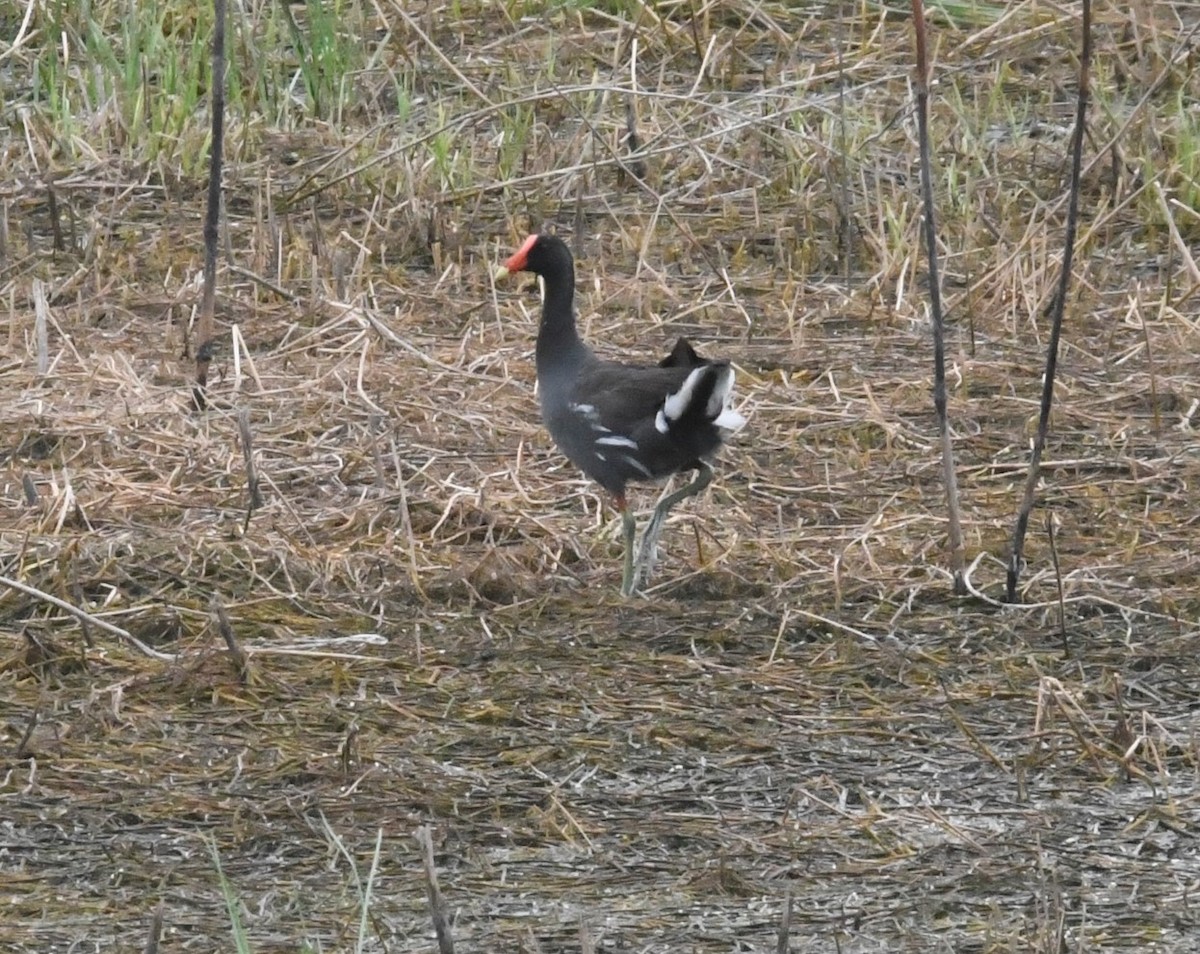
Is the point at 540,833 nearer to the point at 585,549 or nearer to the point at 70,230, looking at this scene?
the point at 585,549

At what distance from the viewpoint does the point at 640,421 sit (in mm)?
4797

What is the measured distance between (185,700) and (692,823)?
1.07 m

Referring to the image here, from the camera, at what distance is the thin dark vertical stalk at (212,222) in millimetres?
5770

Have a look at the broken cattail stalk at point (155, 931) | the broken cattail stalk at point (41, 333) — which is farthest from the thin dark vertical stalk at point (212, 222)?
the broken cattail stalk at point (155, 931)

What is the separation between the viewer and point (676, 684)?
4355 mm

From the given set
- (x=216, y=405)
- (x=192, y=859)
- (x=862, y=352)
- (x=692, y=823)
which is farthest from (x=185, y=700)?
(x=862, y=352)

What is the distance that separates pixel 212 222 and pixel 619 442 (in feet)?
5.16

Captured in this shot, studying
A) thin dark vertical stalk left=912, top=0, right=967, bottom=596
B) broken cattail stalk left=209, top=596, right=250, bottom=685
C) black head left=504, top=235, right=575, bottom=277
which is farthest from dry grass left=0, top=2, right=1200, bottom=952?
black head left=504, top=235, right=575, bottom=277

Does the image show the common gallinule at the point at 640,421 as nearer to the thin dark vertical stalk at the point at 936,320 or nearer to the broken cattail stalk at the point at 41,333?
the thin dark vertical stalk at the point at 936,320

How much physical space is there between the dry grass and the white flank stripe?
296mm

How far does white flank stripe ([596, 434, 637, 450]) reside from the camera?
4805 mm

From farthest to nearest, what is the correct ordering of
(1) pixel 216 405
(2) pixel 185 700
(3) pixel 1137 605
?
(1) pixel 216 405 < (3) pixel 1137 605 < (2) pixel 185 700

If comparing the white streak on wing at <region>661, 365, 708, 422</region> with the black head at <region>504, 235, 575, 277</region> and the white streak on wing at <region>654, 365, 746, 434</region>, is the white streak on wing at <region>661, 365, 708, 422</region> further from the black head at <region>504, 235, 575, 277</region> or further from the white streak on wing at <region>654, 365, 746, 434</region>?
the black head at <region>504, 235, 575, 277</region>

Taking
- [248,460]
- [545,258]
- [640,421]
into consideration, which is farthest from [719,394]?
[248,460]
